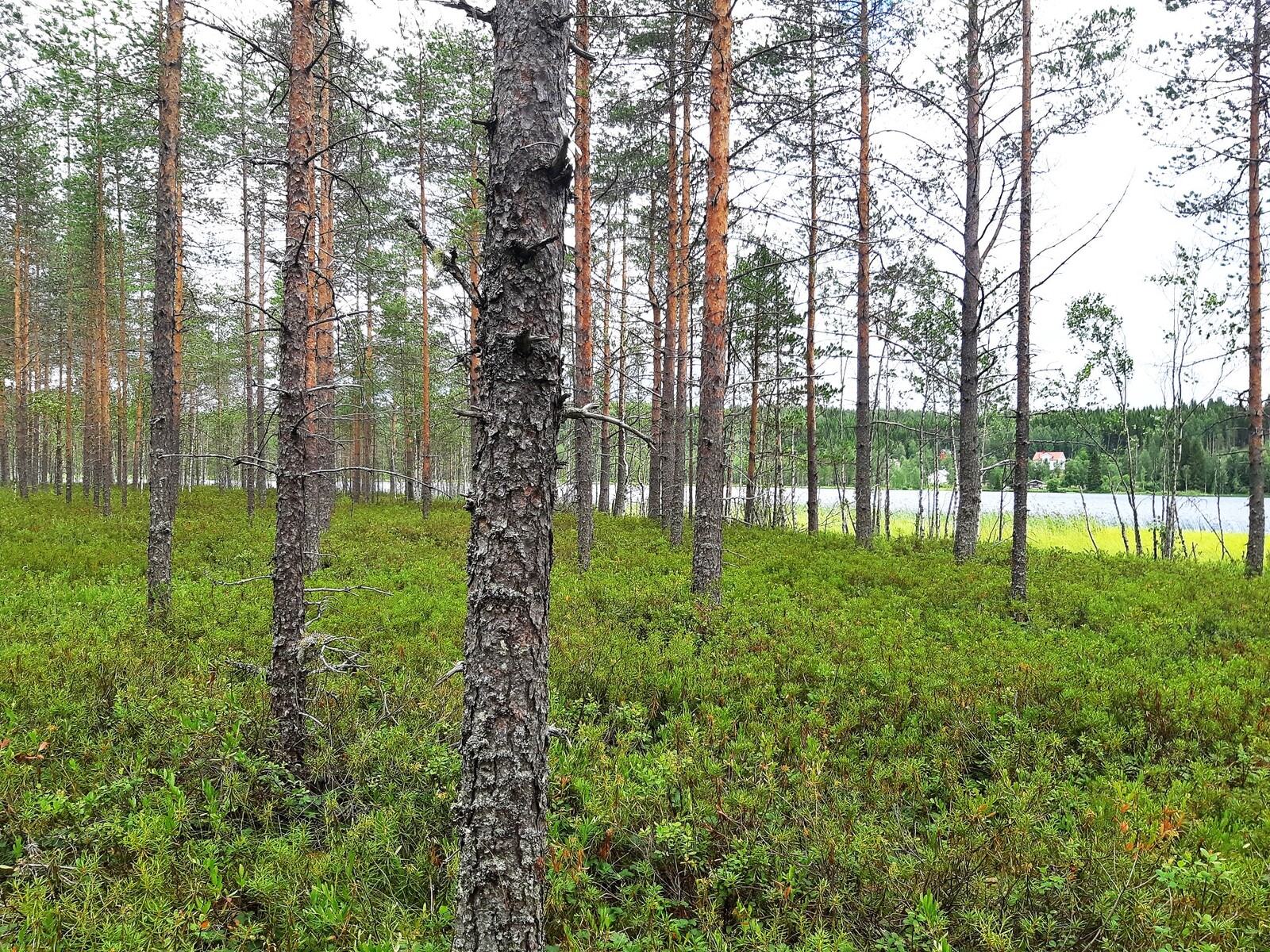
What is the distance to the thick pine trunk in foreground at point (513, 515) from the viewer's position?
88.0 inches

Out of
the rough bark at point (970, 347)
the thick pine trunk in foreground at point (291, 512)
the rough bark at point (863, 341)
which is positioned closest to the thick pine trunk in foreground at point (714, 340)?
the thick pine trunk in foreground at point (291, 512)

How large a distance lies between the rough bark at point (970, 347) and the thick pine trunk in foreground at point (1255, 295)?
5.14 meters

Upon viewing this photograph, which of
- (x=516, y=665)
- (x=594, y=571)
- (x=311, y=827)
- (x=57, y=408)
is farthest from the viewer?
(x=57, y=408)

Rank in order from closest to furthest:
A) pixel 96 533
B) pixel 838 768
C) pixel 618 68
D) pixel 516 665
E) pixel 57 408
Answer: pixel 516 665, pixel 838 768, pixel 96 533, pixel 618 68, pixel 57 408

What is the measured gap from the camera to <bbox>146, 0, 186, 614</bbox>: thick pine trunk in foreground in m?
7.30

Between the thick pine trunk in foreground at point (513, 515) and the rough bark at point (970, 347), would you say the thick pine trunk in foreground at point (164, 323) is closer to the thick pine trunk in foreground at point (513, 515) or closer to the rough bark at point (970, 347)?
the thick pine trunk in foreground at point (513, 515)

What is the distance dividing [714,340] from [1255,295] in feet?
38.8

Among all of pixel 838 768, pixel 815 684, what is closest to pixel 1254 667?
pixel 815 684

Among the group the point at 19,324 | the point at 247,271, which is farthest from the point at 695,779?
the point at 19,324

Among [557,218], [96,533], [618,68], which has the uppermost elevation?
[618,68]

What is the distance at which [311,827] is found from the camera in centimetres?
365

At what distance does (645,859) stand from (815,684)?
2.89 meters

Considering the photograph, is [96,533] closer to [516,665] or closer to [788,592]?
[788,592]

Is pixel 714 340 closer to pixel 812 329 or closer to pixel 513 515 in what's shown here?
pixel 513 515
